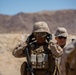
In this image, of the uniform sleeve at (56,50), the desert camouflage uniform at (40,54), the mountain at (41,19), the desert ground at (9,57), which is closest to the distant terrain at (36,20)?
the mountain at (41,19)

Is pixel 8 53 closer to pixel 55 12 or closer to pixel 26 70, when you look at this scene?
pixel 26 70

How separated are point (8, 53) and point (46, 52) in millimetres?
11860

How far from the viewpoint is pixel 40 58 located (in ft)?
17.2

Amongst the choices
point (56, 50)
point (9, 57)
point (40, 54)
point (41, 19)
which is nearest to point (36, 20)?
point (41, 19)

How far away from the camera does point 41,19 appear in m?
70.1

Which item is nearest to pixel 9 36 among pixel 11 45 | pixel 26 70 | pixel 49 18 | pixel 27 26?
pixel 11 45

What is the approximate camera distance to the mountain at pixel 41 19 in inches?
2579

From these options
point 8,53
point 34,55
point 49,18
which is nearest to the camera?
point 34,55

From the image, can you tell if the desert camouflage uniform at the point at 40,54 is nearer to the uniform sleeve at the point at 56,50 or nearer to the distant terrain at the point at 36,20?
the uniform sleeve at the point at 56,50

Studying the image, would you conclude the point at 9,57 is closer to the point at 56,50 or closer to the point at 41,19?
the point at 56,50

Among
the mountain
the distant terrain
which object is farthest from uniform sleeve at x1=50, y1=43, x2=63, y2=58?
the mountain

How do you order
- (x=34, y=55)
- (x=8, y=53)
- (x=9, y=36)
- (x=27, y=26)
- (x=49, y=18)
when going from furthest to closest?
1. (x=49, y=18)
2. (x=27, y=26)
3. (x=9, y=36)
4. (x=8, y=53)
5. (x=34, y=55)

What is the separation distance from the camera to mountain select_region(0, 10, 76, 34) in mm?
65500

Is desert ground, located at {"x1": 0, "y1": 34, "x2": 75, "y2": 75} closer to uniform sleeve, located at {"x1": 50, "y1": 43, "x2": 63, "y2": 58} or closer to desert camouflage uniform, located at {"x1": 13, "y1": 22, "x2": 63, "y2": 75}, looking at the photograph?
desert camouflage uniform, located at {"x1": 13, "y1": 22, "x2": 63, "y2": 75}
